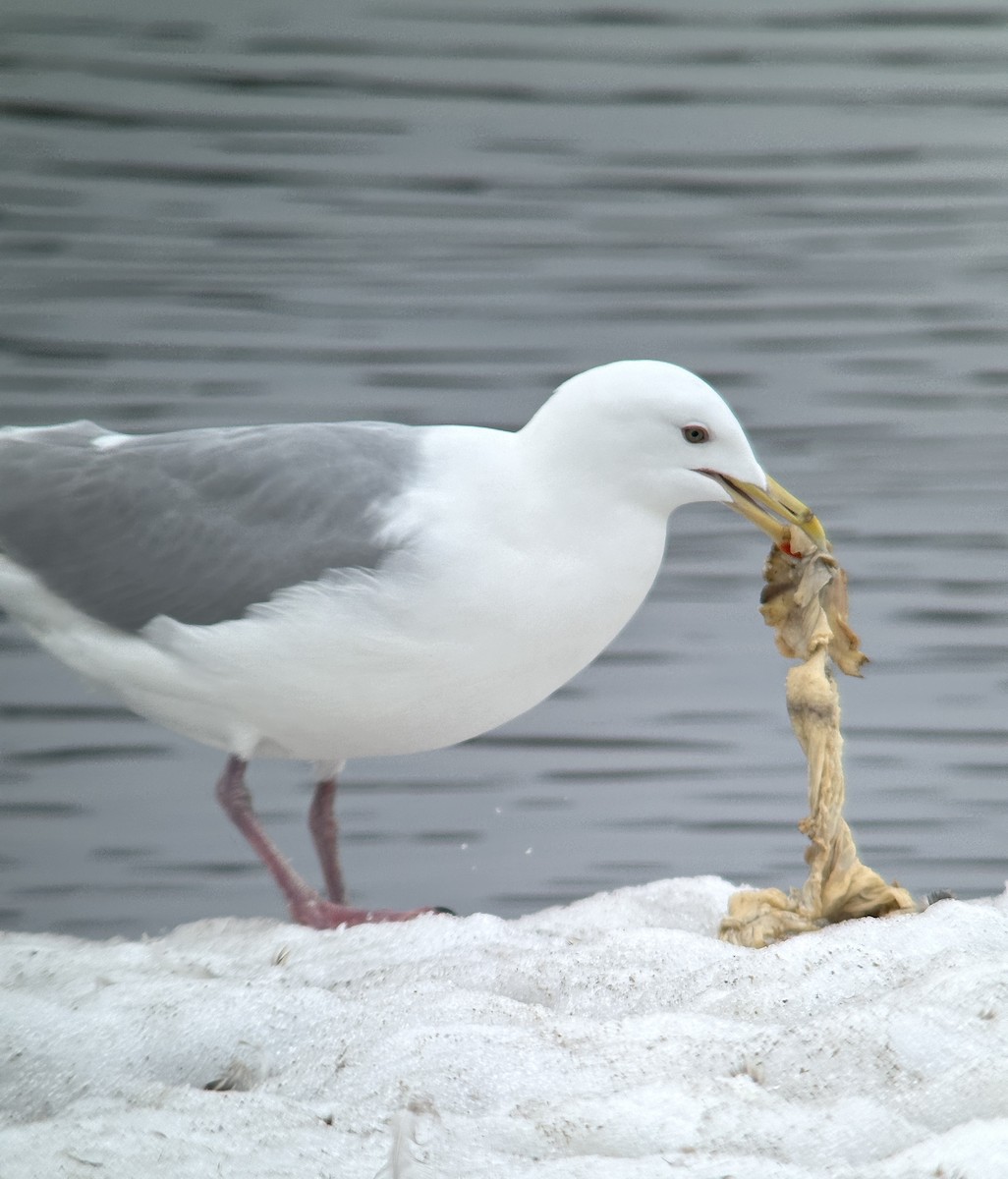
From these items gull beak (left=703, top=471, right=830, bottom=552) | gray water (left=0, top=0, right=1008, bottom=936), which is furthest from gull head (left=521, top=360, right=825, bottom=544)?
gray water (left=0, top=0, right=1008, bottom=936)

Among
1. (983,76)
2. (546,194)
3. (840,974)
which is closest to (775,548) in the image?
(840,974)

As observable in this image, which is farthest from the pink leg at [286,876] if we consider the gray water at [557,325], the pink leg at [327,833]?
the gray water at [557,325]

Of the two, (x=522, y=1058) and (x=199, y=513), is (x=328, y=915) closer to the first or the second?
(x=199, y=513)

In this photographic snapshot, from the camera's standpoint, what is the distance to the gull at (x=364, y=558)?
1973mm

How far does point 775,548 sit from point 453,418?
2.65 feet

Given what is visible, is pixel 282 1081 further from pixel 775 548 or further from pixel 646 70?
pixel 646 70

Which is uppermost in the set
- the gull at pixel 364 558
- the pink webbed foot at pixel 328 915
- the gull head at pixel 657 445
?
the gull head at pixel 657 445

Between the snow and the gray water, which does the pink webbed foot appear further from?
the gray water

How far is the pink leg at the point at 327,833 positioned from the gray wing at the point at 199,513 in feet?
1.52

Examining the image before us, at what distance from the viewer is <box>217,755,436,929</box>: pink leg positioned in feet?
7.15

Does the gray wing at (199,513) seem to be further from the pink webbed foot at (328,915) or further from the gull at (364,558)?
the pink webbed foot at (328,915)

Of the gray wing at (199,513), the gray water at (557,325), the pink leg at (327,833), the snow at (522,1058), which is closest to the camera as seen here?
the snow at (522,1058)

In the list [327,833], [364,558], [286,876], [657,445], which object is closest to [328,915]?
[286,876]

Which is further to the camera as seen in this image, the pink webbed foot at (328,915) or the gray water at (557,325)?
the gray water at (557,325)
